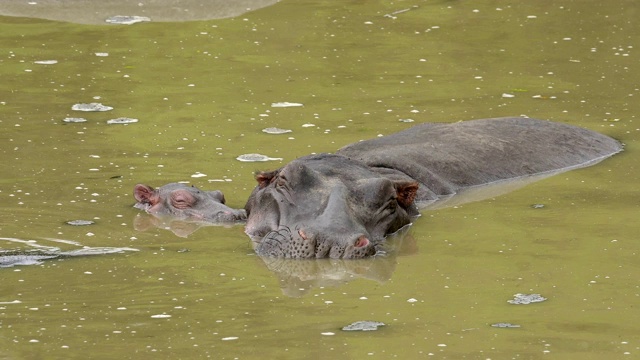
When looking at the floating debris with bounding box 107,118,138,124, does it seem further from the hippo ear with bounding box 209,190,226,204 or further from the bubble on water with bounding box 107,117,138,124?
the hippo ear with bounding box 209,190,226,204

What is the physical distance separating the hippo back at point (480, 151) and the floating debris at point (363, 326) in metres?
3.12

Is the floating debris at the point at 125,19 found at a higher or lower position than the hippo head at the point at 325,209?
lower

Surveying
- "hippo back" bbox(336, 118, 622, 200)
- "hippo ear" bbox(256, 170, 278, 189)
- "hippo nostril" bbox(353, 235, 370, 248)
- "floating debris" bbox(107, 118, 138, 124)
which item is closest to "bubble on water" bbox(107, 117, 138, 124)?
"floating debris" bbox(107, 118, 138, 124)

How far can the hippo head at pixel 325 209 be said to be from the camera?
9781mm

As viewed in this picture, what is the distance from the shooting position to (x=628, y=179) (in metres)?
12.2

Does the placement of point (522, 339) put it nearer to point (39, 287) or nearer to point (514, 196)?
point (39, 287)

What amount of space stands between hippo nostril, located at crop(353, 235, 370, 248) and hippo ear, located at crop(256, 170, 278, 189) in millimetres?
1186

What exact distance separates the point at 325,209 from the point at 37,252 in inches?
77.9

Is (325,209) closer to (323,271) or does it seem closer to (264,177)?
(323,271)

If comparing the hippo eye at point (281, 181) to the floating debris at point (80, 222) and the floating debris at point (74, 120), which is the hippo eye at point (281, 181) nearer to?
the floating debris at point (80, 222)

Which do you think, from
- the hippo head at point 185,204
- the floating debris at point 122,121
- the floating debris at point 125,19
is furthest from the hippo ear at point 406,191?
the floating debris at point 125,19

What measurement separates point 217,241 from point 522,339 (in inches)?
119

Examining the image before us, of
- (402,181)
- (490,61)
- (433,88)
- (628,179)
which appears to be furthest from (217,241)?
(490,61)

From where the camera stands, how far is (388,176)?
1120 centimetres
